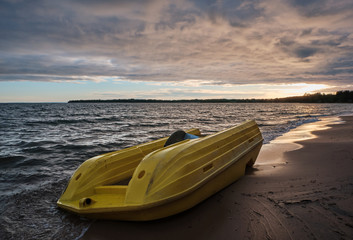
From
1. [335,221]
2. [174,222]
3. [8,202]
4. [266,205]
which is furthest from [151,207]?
[8,202]

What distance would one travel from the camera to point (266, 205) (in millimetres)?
3064

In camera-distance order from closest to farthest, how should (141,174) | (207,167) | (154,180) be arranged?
(154,180) → (141,174) → (207,167)

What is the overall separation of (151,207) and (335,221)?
2.19 meters

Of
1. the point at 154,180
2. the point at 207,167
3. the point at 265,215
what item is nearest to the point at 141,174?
the point at 154,180

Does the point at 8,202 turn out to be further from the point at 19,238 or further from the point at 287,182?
the point at 287,182

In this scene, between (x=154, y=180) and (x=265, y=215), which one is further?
(x=265, y=215)

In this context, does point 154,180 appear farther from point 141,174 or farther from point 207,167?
point 207,167

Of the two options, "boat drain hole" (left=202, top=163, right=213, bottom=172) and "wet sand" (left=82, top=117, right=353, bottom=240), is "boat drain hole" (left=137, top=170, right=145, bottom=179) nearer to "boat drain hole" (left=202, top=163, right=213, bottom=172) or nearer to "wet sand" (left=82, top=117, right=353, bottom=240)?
"wet sand" (left=82, top=117, right=353, bottom=240)

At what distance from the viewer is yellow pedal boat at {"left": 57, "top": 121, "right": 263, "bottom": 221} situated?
8.60 feet

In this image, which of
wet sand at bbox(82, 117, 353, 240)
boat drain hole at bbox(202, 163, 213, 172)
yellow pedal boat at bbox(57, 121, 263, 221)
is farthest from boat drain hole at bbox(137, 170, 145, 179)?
boat drain hole at bbox(202, 163, 213, 172)

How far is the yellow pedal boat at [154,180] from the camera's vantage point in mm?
2622

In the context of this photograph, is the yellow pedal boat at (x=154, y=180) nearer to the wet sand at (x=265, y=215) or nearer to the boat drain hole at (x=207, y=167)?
the boat drain hole at (x=207, y=167)

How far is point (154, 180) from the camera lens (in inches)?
104

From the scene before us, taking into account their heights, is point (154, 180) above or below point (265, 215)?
above
